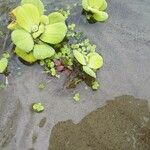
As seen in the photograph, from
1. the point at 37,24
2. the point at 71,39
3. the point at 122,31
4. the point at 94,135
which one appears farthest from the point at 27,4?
the point at 94,135

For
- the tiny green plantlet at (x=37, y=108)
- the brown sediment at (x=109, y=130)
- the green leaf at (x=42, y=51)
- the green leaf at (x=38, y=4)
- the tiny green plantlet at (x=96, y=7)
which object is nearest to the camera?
the brown sediment at (x=109, y=130)

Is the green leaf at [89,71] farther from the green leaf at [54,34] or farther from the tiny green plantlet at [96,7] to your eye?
the tiny green plantlet at [96,7]

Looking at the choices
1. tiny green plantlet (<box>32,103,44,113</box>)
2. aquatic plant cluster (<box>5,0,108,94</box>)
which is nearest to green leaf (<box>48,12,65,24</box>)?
aquatic plant cluster (<box>5,0,108,94</box>)

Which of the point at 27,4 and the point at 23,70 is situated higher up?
the point at 27,4

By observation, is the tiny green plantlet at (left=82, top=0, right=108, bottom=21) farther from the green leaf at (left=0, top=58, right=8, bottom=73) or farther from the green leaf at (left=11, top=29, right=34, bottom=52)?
the green leaf at (left=0, top=58, right=8, bottom=73)

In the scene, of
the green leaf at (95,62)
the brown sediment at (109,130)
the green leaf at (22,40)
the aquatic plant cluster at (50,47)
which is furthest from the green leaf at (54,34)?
the brown sediment at (109,130)

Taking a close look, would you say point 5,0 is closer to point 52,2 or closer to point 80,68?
point 52,2
